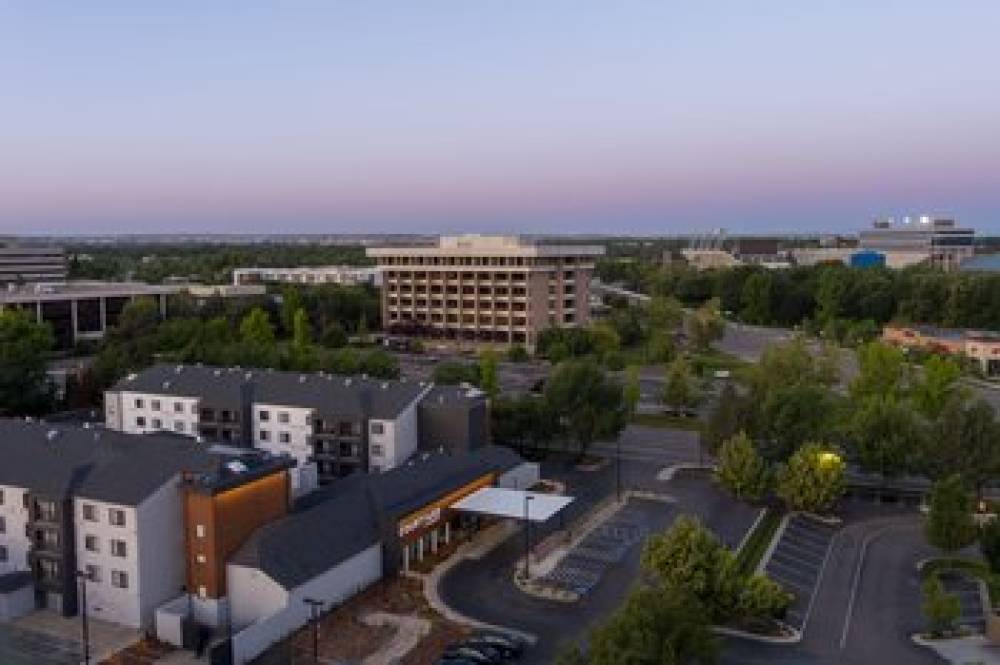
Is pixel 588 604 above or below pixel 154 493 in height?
below

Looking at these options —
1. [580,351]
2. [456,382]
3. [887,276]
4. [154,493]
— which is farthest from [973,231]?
[154,493]

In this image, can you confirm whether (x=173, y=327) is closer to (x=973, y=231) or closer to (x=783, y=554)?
(x=783, y=554)

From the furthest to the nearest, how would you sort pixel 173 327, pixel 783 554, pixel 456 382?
pixel 173 327 → pixel 456 382 → pixel 783 554

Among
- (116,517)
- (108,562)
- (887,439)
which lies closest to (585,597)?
(116,517)

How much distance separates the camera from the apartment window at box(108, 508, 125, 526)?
29219 millimetres

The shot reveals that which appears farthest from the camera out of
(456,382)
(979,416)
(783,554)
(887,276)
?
(887,276)

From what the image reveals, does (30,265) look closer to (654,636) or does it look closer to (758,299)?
(758,299)

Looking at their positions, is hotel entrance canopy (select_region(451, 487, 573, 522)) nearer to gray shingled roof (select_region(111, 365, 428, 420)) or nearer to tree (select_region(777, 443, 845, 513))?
gray shingled roof (select_region(111, 365, 428, 420))

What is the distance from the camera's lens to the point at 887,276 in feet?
389

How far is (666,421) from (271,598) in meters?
34.0

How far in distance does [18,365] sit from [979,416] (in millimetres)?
54529

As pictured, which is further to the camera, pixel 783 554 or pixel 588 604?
pixel 783 554

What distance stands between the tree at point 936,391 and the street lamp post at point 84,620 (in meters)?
41.7

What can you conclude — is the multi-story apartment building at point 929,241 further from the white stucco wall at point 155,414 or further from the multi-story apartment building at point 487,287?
the white stucco wall at point 155,414
